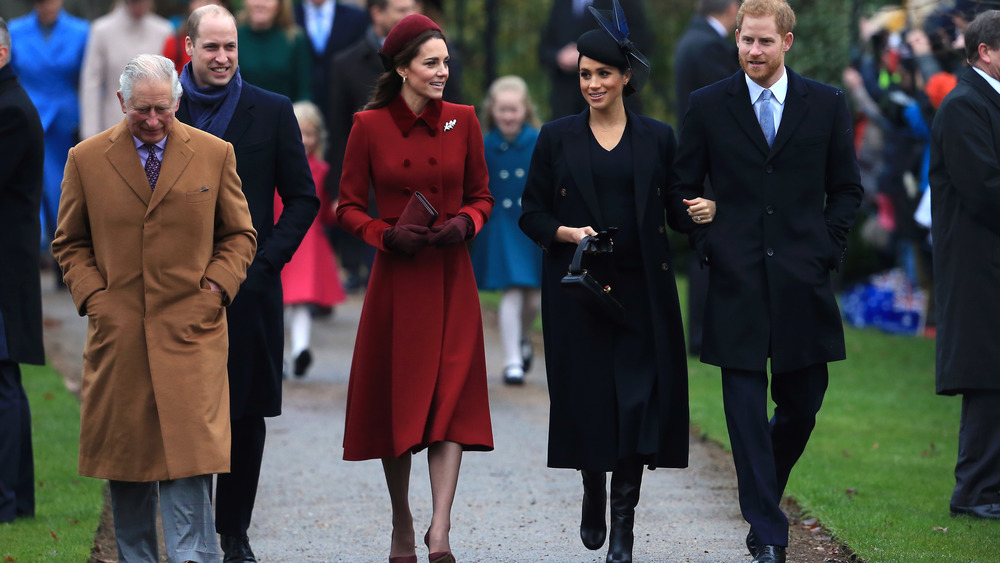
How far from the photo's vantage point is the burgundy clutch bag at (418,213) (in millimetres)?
6059

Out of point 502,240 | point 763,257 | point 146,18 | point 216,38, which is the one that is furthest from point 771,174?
point 146,18

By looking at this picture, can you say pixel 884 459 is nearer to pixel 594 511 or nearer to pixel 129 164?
pixel 594 511

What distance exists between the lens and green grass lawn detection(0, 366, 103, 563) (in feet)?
21.4

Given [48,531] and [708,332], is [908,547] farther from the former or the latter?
[48,531]

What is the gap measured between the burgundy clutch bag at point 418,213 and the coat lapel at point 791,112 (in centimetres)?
139

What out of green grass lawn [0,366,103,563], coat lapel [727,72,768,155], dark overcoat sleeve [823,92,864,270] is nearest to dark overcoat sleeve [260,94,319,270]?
green grass lawn [0,366,103,563]

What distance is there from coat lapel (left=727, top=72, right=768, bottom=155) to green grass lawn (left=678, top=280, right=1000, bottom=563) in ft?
5.85

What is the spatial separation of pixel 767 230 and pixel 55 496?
3.88 m

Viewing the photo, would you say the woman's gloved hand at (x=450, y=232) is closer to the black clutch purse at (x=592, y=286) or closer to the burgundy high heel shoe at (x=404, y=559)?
the black clutch purse at (x=592, y=286)

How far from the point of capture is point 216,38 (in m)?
6.11

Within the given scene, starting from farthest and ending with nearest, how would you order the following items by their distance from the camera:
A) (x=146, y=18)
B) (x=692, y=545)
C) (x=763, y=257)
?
(x=146, y=18) < (x=692, y=545) < (x=763, y=257)

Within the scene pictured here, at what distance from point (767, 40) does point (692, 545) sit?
221 centimetres

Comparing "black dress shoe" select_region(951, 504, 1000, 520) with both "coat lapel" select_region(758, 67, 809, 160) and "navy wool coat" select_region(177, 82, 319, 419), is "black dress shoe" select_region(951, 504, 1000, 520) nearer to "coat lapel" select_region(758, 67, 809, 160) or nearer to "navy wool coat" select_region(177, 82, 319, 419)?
"coat lapel" select_region(758, 67, 809, 160)

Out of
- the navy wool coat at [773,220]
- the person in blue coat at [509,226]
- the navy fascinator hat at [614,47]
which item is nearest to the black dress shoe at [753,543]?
the navy wool coat at [773,220]
